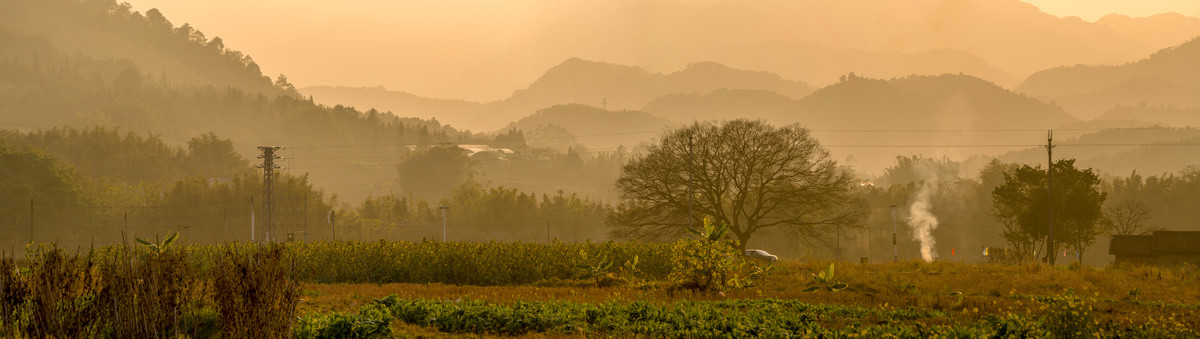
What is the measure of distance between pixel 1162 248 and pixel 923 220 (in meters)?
73.2

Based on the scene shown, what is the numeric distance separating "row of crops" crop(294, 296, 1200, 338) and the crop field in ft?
0.13

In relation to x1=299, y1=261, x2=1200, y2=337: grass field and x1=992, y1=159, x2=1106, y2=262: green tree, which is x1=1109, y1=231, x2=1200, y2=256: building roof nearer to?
x1=992, y1=159, x2=1106, y2=262: green tree

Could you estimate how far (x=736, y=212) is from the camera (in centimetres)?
6612

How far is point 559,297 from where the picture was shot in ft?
80.0

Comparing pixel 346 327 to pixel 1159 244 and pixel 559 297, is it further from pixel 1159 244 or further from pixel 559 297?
pixel 1159 244

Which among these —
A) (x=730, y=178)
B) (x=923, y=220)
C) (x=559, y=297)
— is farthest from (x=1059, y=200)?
(x=923, y=220)

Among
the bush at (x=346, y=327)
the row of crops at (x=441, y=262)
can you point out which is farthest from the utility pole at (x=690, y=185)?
the bush at (x=346, y=327)

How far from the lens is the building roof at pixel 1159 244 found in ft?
217

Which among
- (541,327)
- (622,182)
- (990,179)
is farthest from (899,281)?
(990,179)

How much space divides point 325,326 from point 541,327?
12.7 feet

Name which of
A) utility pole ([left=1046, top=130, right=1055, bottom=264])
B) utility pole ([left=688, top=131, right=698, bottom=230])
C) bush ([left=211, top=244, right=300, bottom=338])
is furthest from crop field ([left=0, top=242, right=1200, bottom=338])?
utility pole ([left=1046, top=130, right=1055, bottom=264])

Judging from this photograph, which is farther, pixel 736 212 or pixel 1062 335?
pixel 736 212

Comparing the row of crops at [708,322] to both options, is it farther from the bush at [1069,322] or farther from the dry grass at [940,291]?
the dry grass at [940,291]

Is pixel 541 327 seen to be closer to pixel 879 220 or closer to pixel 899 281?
pixel 899 281
